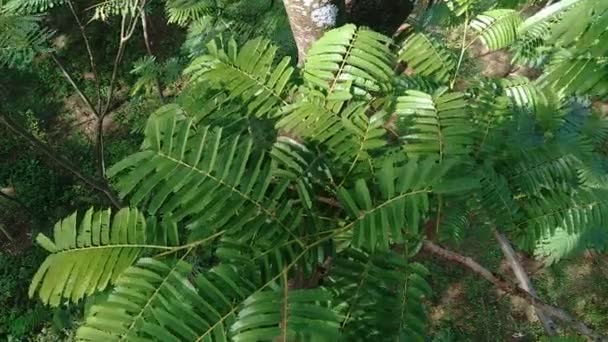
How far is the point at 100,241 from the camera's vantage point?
1354 mm

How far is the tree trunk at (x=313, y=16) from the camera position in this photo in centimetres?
161

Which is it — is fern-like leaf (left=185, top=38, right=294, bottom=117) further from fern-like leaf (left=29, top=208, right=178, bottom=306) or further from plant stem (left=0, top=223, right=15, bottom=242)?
plant stem (left=0, top=223, right=15, bottom=242)

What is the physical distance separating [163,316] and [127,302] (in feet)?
0.39

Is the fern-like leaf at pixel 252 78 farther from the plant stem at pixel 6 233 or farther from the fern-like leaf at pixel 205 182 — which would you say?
the plant stem at pixel 6 233

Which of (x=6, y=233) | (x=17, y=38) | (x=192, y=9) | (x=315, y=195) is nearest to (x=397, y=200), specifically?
(x=315, y=195)

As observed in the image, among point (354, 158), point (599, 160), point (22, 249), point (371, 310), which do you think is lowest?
point (22, 249)

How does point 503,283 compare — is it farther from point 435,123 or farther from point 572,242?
point 572,242

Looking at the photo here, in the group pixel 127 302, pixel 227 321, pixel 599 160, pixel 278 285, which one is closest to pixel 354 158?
pixel 278 285

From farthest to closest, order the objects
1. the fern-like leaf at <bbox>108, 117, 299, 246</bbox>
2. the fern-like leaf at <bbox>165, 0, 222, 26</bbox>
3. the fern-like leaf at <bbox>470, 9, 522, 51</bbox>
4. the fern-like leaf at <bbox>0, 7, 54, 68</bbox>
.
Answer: the fern-like leaf at <bbox>165, 0, 222, 26</bbox> → the fern-like leaf at <bbox>0, 7, 54, 68</bbox> → the fern-like leaf at <bbox>470, 9, 522, 51</bbox> → the fern-like leaf at <bbox>108, 117, 299, 246</bbox>

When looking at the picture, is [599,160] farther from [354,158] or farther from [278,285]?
[278,285]

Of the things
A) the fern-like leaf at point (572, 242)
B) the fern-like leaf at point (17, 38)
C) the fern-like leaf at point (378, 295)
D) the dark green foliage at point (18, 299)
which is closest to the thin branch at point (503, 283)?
the fern-like leaf at point (378, 295)

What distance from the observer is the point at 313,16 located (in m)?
1.63

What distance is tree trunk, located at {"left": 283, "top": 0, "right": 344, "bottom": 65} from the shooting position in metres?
1.61

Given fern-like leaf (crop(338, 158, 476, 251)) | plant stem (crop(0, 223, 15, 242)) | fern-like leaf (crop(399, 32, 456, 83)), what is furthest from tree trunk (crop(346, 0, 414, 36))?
plant stem (crop(0, 223, 15, 242))
